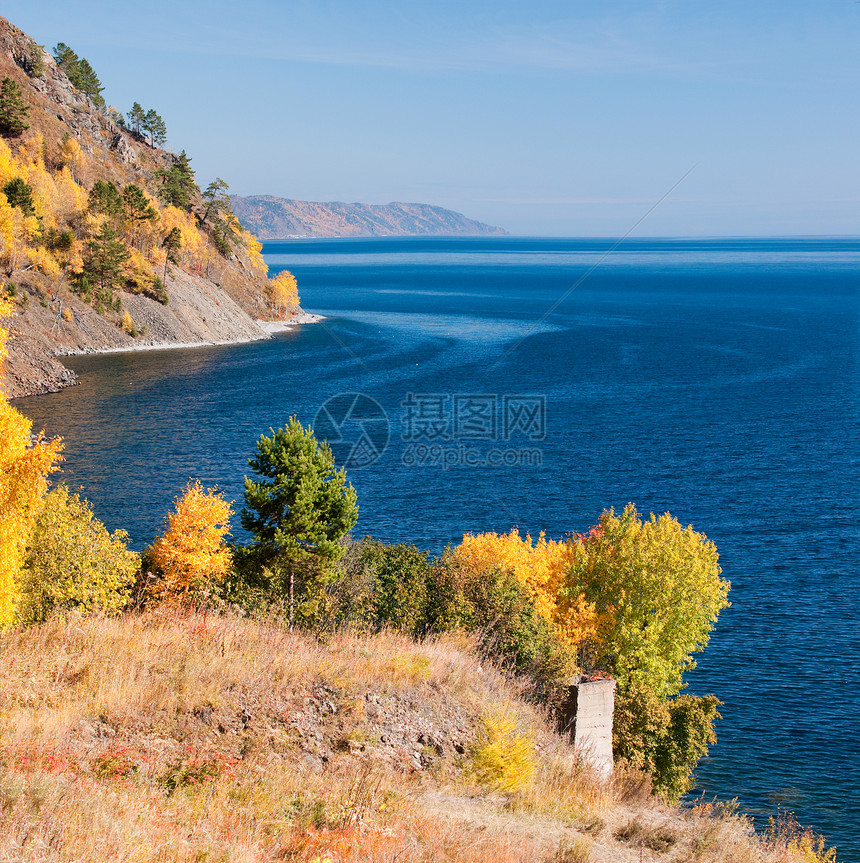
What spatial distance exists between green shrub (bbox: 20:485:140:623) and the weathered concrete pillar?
1372 centimetres

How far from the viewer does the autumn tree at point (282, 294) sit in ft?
495

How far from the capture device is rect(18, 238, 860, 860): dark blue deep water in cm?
3569

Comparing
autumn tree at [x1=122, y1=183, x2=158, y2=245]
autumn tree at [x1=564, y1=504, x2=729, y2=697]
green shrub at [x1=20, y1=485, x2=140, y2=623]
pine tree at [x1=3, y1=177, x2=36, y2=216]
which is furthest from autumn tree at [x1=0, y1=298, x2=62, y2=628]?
autumn tree at [x1=122, y1=183, x2=158, y2=245]

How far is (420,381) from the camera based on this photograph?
96.6 metres

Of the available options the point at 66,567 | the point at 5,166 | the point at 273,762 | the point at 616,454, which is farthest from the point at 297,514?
the point at 5,166

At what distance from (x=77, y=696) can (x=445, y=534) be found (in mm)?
37444

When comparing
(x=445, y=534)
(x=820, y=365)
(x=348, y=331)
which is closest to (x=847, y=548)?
(x=445, y=534)

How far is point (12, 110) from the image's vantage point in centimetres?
10925

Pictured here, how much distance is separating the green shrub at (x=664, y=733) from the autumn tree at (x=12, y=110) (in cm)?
11445

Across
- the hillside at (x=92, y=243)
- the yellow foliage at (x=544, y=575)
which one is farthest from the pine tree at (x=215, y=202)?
the yellow foliage at (x=544, y=575)

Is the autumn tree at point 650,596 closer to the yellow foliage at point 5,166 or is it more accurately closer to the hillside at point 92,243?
the hillside at point 92,243

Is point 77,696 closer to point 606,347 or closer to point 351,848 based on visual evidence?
point 351,848

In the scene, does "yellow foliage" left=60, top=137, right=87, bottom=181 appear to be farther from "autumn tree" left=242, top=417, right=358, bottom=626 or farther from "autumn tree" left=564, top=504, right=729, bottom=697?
"autumn tree" left=564, top=504, right=729, bottom=697

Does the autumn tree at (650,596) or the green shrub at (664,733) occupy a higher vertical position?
the autumn tree at (650,596)
